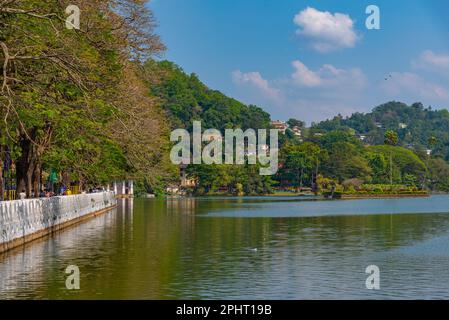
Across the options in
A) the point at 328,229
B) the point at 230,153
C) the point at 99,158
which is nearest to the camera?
the point at 328,229

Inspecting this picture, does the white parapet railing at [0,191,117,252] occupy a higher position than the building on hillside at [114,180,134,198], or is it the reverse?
the building on hillside at [114,180,134,198]

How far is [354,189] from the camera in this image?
547 ft

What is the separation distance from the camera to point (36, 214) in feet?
127

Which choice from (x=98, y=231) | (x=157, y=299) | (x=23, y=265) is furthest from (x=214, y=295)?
(x=98, y=231)

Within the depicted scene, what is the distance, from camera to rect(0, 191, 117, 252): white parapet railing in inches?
1254

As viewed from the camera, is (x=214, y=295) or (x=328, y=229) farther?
(x=328, y=229)
